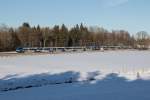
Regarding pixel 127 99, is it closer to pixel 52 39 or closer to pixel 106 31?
pixel 52 39

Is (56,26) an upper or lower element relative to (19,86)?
upper

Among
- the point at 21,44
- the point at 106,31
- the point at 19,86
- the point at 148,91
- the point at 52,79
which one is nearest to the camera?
the point at 148,91

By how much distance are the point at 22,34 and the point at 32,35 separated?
202 inches

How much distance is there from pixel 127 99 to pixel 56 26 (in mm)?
121763

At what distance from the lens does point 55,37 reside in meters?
130

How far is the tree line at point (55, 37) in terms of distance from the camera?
4038 inches

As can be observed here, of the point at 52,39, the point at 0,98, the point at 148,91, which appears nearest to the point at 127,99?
the point at 148,91

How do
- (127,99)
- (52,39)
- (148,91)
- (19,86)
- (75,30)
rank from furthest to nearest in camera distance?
1. (75,30)
2. (52,39)
3. (19,86)
4. (148,91)
5. (127,99)

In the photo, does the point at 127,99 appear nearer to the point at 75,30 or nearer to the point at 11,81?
the point at 11,81

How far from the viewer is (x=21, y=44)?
111 metres

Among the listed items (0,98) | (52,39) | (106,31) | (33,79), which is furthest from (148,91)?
(106,31)

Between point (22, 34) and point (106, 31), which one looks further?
point (106, 31)

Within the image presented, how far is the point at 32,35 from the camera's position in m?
118

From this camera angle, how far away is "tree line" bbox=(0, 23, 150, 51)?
102556 millimetres
